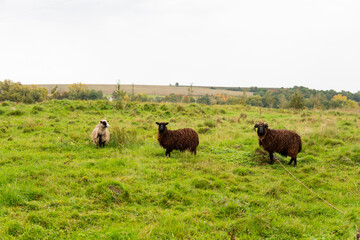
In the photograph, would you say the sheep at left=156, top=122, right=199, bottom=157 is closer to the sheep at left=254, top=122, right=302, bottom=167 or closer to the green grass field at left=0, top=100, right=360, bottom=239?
the green grass field at left=0, top=100, right=360, bottom=239

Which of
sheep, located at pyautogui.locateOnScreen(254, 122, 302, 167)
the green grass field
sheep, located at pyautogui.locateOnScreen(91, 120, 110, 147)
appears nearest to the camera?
the green grass field

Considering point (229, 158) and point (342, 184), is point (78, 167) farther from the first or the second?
point (342, 184)

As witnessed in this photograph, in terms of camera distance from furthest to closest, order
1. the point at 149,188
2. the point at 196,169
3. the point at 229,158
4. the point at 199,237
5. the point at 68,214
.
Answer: the point at 229,158 < the point at 196,169 < the point at 149,188 < the point at 68,214 < the point at 199,237

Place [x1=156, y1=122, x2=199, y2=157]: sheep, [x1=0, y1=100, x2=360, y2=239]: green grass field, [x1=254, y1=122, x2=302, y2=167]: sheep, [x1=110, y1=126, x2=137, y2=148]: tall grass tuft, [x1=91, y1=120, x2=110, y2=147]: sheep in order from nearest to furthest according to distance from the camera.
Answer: [x1=0, y1=100, x2=360, y2=239]: green grass field, [x1=254, y1=122, x2=302, y2=167]: sheep, [x1=156, y1=122, x2=199, y2=157]: sheep, [x1=91, y1=120, x2=110, y2=147]: sheep, [x1=110, y1=126, x2=137, y2=148]: tall grass tuft

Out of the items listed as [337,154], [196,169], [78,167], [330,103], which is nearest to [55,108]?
[78,167]

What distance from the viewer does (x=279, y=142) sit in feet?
30.6

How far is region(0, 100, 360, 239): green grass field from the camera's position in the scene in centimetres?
477

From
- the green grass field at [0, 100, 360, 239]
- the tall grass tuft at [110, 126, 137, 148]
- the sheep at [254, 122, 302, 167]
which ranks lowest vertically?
the green grass field at [0, 100, 360, 239]

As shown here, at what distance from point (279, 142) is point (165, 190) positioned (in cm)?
550

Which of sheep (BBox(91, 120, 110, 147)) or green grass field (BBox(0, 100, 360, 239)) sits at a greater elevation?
sheep (BBox(91, 120, 110, 147))

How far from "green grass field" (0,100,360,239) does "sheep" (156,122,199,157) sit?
14.7 inches

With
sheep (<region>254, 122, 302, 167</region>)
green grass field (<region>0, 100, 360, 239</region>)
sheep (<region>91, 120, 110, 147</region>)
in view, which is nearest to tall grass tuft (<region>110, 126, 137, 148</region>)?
green grass field (<region>0, 100, 360, 239</region>)

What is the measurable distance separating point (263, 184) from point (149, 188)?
3.71 metres

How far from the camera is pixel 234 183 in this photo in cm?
733
